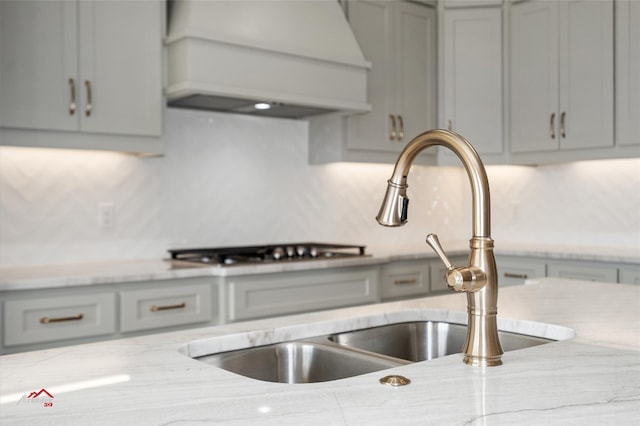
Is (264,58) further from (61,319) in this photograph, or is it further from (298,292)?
(61,319)

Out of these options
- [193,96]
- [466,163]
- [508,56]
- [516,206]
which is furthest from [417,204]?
[466,163]

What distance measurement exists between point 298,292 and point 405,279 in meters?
0.79

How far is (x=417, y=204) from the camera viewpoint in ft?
15.5

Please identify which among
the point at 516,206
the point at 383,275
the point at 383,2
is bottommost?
the point at 383,275

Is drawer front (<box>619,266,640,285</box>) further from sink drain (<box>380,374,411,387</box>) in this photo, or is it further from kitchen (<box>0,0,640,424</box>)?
sink drain (<box>380,374,411,387</box>)

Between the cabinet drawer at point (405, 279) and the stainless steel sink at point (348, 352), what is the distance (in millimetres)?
1891

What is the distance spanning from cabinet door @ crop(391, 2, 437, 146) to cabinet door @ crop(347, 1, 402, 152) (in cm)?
6

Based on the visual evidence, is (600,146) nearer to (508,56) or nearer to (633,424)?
(508,56)

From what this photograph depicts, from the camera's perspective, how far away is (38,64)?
8.96 ft

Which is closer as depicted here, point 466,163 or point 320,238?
point 466,163

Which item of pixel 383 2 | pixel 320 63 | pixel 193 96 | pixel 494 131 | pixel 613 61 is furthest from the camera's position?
pixel 494 131

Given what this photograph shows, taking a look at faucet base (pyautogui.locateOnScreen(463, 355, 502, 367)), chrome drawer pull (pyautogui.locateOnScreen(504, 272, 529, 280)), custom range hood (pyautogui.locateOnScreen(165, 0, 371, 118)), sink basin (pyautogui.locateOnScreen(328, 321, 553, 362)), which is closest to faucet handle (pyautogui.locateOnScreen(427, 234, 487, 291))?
faucet base (pyautogui.locateOnScreen(463, 355, 502, 367))

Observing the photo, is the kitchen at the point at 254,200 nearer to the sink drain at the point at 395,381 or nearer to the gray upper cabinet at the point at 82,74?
the gray upper cabinet at the point at 82,74

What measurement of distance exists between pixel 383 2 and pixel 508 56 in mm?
892
